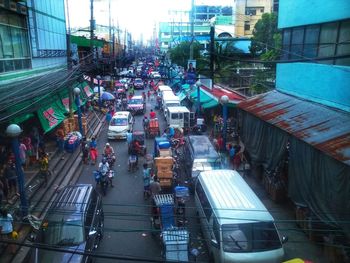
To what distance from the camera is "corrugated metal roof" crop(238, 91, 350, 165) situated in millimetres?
9828

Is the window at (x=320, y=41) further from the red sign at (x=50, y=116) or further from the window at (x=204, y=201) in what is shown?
the red sign at (x=50, y=116)

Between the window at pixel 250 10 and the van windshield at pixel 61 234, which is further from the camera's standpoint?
the window at pixel 250 10

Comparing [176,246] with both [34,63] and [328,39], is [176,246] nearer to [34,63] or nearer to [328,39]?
[328,39]

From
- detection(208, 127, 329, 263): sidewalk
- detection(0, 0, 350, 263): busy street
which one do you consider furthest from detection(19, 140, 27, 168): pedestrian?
detection(208, 127, 329, 263): sidewalk

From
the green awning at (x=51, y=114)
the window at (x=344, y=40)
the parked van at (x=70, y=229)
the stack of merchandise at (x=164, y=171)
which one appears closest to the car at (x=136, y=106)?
the green awning at (x=51, y=114)

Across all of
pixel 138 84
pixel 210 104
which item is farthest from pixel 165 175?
pixel 138 84

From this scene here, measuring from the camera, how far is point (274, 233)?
360 inches

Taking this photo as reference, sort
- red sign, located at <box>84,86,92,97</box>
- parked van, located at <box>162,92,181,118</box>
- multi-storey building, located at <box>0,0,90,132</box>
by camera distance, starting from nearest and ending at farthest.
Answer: multi-storey building, located at <box>0,0,90,132</box> < parked van, located at <box>162,92,181,118</box> < red sign, located at <box>84,86,92,97</box>

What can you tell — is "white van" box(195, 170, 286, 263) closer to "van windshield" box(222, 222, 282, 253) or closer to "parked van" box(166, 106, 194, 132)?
"van windshield" box(222, 222, 282, 253)

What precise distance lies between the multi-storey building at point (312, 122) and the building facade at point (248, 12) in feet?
155

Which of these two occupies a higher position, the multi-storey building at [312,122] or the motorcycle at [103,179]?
the multi-storey building at [312,122]

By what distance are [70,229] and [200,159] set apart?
24.8ft

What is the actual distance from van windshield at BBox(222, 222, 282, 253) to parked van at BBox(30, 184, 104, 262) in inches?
128

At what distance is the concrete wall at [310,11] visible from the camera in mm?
12266
